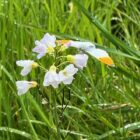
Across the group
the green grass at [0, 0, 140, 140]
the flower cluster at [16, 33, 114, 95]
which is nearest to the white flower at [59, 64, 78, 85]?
the flower cluster at [16, 33, 114, 95]

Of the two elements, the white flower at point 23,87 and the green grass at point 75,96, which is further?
the green grass at point 75,96

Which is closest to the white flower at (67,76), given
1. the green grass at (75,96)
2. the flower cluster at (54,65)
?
the flower cluster at (54,65)

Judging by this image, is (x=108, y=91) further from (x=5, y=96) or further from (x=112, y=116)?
(x=5, y=96)

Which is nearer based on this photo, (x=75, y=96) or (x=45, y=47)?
(x=45, y=47)

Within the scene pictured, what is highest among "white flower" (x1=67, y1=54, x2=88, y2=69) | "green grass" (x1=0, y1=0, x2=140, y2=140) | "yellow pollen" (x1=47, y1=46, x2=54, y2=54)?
"yellow pollen" (x1=47, y1=46, x2=54, y2=54)

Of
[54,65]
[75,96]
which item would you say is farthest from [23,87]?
[75,96]

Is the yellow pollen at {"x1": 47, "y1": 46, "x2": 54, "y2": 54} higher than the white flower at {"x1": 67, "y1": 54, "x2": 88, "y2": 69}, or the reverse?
the yellow pollen at {"x1": 47, "y1": 46, "x2": 54, "y2": 54}

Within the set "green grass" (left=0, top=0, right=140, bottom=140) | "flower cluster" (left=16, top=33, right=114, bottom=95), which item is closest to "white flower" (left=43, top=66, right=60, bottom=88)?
"flower cluster" (left=16, top=33, right=114, bottom=95)

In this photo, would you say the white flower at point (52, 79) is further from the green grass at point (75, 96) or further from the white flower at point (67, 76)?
the green grass at point (75, 96)

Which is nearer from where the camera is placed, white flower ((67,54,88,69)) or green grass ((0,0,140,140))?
white flower ((67,54,88,69))

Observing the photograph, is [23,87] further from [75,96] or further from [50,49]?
[75,96]

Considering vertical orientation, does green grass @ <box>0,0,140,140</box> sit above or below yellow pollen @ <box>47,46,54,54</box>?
below

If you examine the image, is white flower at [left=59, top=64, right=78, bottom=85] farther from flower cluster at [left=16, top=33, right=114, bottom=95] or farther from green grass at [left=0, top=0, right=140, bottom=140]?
green grass at [left=0, top=0, right=140, bottom=140]
